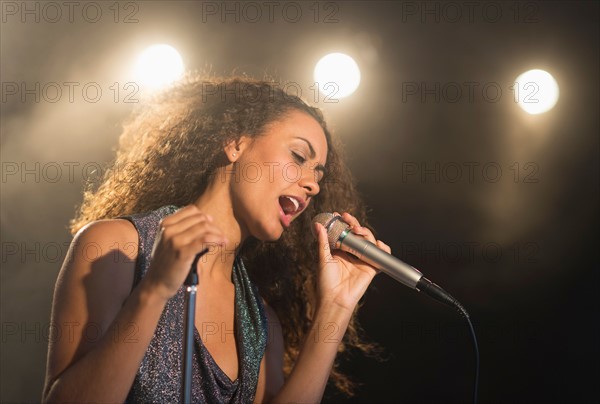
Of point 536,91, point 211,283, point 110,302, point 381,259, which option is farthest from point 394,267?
point 536,91

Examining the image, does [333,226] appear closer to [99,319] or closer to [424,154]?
[99,319]

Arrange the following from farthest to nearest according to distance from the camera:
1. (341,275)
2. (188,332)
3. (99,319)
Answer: (341,275), (99,319), (188,332)

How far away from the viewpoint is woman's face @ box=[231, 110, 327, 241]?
1.87 metres

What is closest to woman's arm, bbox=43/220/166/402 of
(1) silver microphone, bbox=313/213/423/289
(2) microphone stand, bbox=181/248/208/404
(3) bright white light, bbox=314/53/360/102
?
(2) microphone stand, bbox=181/248/208/404

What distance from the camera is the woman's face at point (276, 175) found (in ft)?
A: 6.14

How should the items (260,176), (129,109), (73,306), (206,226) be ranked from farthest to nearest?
1. (129,109)
2. (260,176)
3. (73,306)
4. (206,226)

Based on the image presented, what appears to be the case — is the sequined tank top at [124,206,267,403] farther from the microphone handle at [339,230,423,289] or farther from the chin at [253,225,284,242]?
the microphone handle at [339,230,423,289]

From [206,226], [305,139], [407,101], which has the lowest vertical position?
[206,226]

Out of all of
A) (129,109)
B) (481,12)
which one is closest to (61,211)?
(129,109)

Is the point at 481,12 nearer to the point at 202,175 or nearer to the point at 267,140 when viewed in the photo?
the point at 267,140

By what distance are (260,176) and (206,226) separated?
69 centimetres

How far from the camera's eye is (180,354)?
1.71m

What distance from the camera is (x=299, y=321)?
236cm

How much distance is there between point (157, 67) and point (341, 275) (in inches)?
47.7
